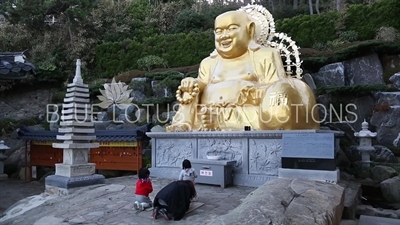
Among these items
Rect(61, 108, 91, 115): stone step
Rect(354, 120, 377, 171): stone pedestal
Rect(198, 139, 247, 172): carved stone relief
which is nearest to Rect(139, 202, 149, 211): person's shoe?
Rect(198, 139, 247, 172): carved stone relief

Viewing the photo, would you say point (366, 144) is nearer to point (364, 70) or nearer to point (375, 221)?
point (375, 221)

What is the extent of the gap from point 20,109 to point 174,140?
42.8 feet

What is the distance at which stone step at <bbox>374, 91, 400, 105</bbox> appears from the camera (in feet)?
35.7

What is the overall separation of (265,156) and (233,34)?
3.38m

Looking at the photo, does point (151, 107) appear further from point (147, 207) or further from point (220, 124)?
point (147, 207)

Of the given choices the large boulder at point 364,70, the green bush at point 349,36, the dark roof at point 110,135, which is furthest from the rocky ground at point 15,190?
the green bush at point 349,36

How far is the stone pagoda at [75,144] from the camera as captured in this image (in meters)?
6.71

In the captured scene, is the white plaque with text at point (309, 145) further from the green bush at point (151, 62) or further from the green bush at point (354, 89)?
the green bush at point (151, 62)

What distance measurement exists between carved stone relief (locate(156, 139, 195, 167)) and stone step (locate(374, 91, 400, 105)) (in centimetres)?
744

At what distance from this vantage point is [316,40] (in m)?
14.7

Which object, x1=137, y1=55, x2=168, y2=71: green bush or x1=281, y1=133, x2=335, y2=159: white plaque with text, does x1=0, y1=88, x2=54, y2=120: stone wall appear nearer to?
x1=137, y1=55, x2=168, y2=71: green bush

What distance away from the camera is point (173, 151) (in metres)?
7.53

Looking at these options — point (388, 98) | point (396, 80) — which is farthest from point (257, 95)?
point (396, 80)

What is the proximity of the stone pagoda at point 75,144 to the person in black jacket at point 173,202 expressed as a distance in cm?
315
